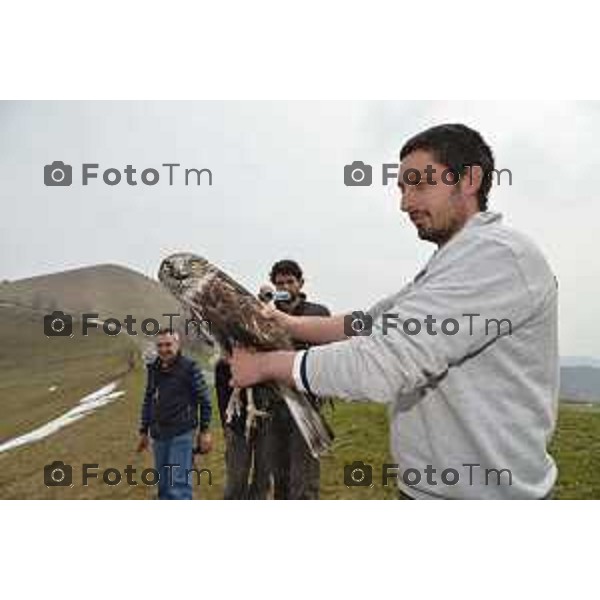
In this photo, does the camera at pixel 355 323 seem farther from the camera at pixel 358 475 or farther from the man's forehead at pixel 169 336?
the camera at pixel 358 475

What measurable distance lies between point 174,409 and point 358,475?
84.0 inches

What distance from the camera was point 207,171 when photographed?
6395 millimetres

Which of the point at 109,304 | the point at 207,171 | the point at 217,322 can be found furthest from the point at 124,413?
the point at 217,322

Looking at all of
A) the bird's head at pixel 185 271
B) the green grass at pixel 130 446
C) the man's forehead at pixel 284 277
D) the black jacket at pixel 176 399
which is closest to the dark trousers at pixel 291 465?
the green grass at pixel 130 446

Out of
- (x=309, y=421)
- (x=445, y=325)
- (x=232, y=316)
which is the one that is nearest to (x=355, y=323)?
(x=309, y=421)

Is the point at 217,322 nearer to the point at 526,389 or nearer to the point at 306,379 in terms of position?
the point at 306,379

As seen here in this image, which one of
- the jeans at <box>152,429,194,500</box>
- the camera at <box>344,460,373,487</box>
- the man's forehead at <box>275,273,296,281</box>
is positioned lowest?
the camera at <box>344,460,373,487</box>

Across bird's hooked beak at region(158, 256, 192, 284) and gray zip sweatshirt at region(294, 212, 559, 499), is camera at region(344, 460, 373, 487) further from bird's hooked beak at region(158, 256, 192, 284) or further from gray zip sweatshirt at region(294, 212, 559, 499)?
gray zip sweatshirt at region(294, 212, 559, 499)

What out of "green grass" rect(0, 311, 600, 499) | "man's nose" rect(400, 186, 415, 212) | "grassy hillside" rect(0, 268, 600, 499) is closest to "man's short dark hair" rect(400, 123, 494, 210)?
"man's nose" rect(400, 186, 415, 212)

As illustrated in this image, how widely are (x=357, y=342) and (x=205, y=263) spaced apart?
Result: 1281 millimetres

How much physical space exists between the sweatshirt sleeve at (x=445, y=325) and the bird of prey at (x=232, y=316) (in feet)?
3.04

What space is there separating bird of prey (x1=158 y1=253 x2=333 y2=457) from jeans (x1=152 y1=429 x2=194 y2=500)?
9.02 feet

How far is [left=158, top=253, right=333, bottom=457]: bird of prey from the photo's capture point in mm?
2943

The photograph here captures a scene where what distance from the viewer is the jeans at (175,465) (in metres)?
5.89
